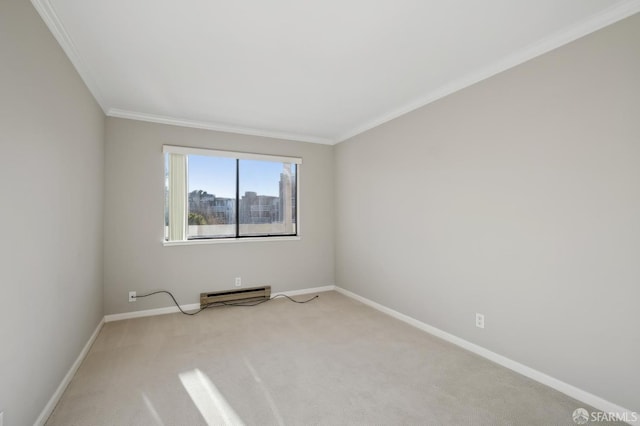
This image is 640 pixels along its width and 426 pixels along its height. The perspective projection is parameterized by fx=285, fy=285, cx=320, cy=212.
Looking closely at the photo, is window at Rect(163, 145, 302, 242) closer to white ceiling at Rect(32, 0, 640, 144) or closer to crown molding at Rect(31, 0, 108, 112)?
white ceiling at Rect(32, 0, 640, 144)

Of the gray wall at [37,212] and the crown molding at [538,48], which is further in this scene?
the crown molding at [538,48]

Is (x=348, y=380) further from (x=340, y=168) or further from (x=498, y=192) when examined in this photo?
(x=340, y=168)

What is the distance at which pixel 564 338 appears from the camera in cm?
206

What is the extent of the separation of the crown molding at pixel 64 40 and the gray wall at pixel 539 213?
3184 millimetres

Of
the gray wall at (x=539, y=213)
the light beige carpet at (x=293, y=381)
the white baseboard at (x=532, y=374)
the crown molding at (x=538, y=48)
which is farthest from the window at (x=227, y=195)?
the white baseboard at (x=532, y=374)

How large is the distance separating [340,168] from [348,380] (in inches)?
128

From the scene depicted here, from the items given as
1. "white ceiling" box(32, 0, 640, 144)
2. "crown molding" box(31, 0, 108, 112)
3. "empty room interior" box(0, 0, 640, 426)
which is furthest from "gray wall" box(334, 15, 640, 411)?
"crown molding" box(31, 0, 108, 112)

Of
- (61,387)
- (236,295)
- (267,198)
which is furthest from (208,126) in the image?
(61,387)

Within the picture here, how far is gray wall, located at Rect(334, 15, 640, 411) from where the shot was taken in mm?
1811

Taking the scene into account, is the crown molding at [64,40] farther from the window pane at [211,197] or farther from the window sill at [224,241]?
the window sill at [224,241]

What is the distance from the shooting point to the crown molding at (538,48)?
1.80 m

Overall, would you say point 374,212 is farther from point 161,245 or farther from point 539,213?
point 161,245

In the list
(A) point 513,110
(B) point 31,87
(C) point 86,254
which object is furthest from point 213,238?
(A) point 513,110

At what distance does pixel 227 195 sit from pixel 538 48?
3.79m
